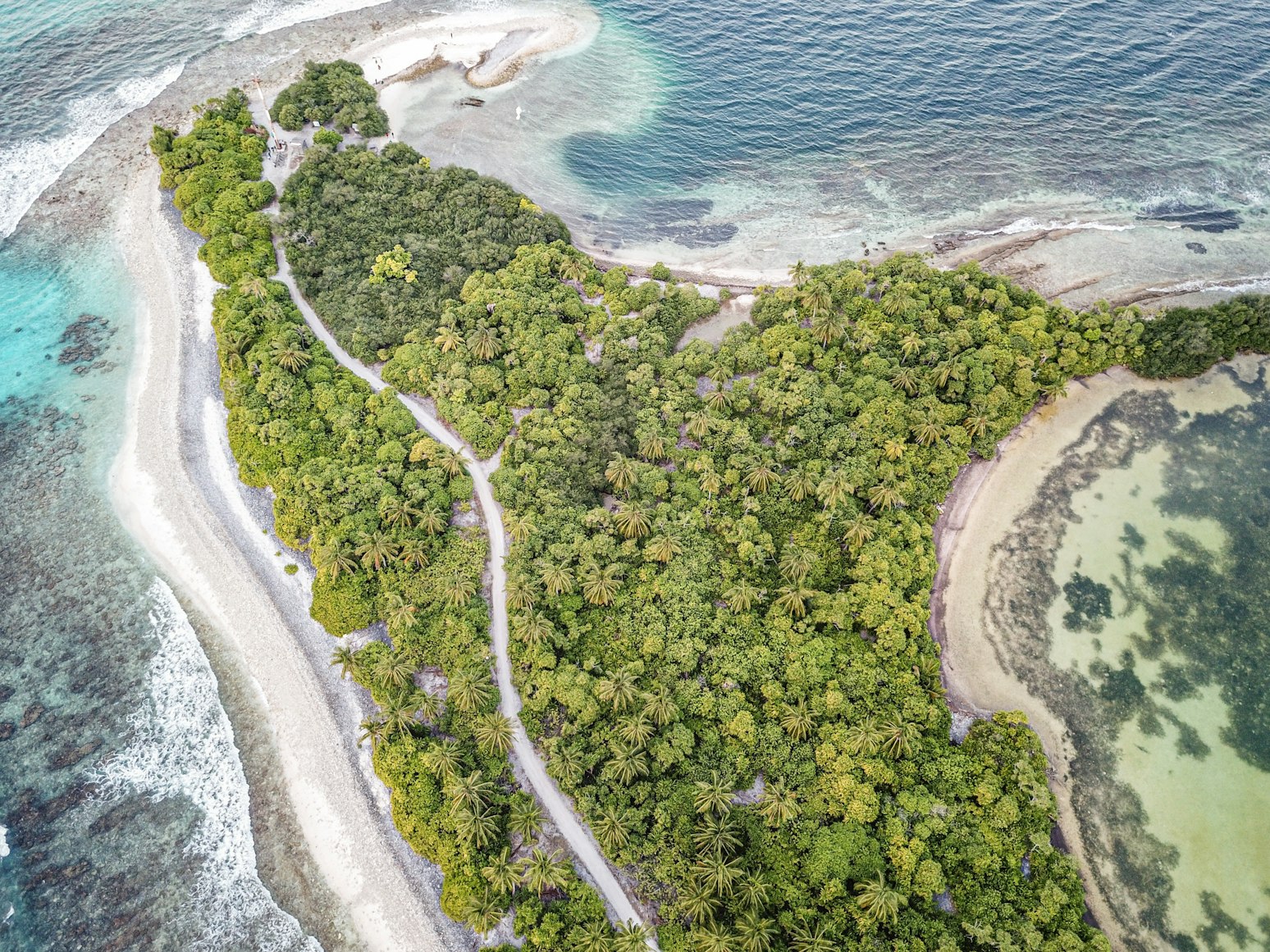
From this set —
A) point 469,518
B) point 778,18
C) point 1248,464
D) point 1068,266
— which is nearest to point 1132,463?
point 1248,464

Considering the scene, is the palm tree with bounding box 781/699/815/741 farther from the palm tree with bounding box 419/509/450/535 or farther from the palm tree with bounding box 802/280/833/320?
the palm tree with bounding box 802/280/833/320

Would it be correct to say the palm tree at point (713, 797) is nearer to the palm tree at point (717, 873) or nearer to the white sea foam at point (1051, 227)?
the palm tree at point (717, 873)

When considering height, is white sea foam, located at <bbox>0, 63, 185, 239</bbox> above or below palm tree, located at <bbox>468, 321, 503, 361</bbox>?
above

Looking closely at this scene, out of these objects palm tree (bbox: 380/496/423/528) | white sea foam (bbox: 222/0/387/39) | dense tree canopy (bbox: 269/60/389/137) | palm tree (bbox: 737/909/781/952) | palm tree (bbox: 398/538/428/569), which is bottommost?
palm tree (bbox: 737/909/781/952)

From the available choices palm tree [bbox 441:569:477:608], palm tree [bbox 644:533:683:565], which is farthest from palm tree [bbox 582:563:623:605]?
palm tree [bbox 441:569:477:608]

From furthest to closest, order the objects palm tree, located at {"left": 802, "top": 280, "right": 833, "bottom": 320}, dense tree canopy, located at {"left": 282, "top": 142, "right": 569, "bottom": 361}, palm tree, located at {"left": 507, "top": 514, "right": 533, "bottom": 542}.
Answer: dense tree canopy, located at {"left": 282, "top": 142, "right": 569, "bottom": 361}, palm tree, located at {"left": 802, "top": 280, "right": 833, "bottom": 320}, palm tree, located at {"left": 507, "top": 514, "right": 533, "bottom": 542}

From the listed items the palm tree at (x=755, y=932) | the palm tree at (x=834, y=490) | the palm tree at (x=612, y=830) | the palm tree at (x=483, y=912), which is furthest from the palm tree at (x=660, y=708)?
the palm tree at (x=834, y=490)

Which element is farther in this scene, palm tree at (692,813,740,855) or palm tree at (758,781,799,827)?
palm tree at (758,781,799,827)
